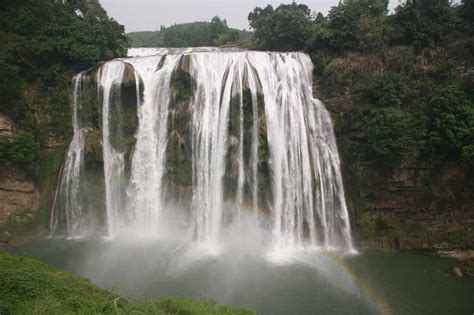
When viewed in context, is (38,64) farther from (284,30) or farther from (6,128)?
(284,30)

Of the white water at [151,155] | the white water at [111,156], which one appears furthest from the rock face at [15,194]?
the white water at [151,155]

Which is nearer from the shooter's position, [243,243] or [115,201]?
[243,243]

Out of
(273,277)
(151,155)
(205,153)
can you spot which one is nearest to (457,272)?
(273,277)

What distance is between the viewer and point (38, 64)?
62.2ft

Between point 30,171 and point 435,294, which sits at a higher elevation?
point 30,171

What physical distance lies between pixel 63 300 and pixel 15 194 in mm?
11929

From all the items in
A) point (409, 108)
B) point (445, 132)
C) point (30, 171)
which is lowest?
point (30, 171)

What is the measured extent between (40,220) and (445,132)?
1746cm

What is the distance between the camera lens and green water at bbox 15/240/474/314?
12227 millimetres

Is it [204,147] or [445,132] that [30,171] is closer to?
[204,147]

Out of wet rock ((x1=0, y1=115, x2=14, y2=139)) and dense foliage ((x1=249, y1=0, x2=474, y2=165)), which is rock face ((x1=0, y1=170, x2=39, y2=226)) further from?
dense foliage ((x1=249, y1=0, x2=474, y2=165))

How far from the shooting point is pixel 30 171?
17.2 metres

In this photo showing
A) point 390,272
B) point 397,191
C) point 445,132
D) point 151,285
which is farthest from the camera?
point 397,191

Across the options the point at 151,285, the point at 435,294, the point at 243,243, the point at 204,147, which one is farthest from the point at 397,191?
the point at 151,285
